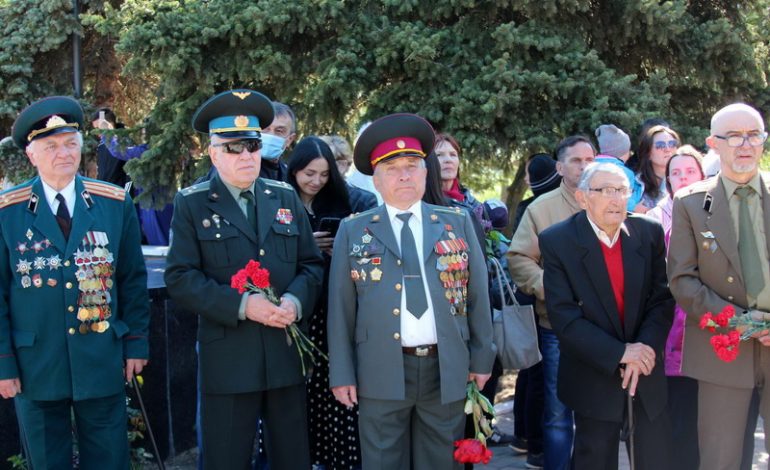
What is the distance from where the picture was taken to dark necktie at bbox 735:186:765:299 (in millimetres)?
4508

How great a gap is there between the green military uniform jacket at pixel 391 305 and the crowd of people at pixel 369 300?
0.4 inches

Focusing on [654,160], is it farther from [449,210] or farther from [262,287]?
[262,287]

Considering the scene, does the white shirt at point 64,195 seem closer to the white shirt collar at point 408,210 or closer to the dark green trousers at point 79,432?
the dark green trousers at point 79,432

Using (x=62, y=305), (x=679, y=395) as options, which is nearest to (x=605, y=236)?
(x=679, y=395)

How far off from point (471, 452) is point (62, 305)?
6.88 feet

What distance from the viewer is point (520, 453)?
6.30m

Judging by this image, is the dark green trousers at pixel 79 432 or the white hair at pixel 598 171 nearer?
the dark green trousers at pixel 79 432

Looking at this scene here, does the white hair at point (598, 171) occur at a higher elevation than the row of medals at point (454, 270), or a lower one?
higher

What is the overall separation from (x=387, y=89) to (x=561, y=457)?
3464 millimetres

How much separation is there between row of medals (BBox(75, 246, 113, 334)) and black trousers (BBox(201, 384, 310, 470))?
0.65 metres

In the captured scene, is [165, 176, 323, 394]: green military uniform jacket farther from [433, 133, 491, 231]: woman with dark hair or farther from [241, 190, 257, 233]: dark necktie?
[433, 133, 491, 231]: woman with dark hair

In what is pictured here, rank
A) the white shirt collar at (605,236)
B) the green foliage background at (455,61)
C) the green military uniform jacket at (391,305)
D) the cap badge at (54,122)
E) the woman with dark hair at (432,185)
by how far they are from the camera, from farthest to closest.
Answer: the green foliage background at (455,61) → the woman with dark hair at (432,185) → the white shirt collar at (605,236) → the cap badge at (54,122) → the green military uniform jacket at (391,305)

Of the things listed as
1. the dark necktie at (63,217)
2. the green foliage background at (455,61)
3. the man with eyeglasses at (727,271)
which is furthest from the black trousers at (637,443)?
the green foliage background at (455,61)

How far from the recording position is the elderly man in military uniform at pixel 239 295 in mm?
4320
